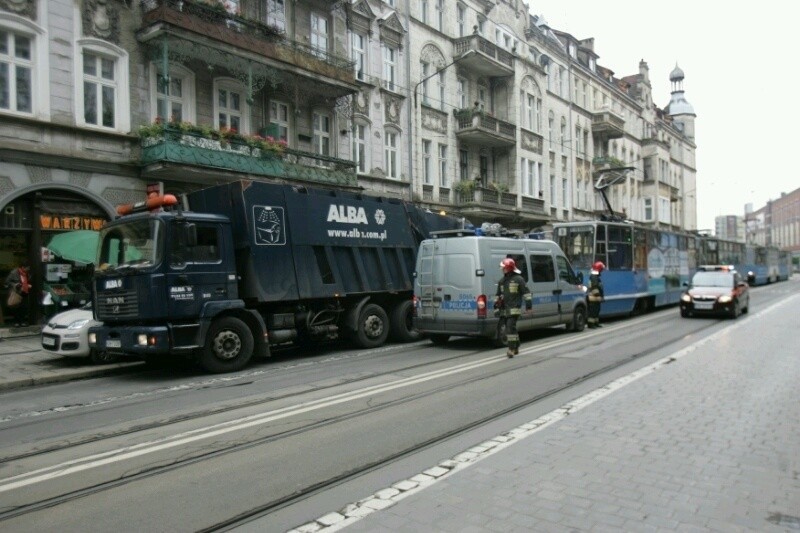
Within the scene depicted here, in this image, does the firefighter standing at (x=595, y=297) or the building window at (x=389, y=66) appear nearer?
the firefighter standing at (x=595, y=297)

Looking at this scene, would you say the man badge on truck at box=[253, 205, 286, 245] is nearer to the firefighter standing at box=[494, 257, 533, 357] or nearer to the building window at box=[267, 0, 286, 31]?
the firefighter standing at box=[494, 257, 533, 357]

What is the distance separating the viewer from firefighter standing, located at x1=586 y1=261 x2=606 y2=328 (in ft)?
56.0

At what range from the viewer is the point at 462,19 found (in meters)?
31.2

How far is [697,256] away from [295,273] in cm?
2364

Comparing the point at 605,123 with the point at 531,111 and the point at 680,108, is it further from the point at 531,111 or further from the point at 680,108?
the point at 680,108

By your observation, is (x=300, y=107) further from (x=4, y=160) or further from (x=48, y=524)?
(x=48, y=524)

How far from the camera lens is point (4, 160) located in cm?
1420

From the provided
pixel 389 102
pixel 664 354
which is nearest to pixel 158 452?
pixel 664 354

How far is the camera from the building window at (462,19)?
30.8m

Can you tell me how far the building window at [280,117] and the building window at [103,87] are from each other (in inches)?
198

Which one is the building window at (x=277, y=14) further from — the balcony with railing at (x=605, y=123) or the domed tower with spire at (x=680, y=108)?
the domed tower with spire at (x=680, y=108)

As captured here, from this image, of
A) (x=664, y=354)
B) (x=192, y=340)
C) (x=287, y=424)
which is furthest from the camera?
(x=664, y=354)

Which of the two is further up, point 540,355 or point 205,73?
point 205,73

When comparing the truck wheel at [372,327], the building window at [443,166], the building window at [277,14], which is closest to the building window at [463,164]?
the building window at [443,166]
